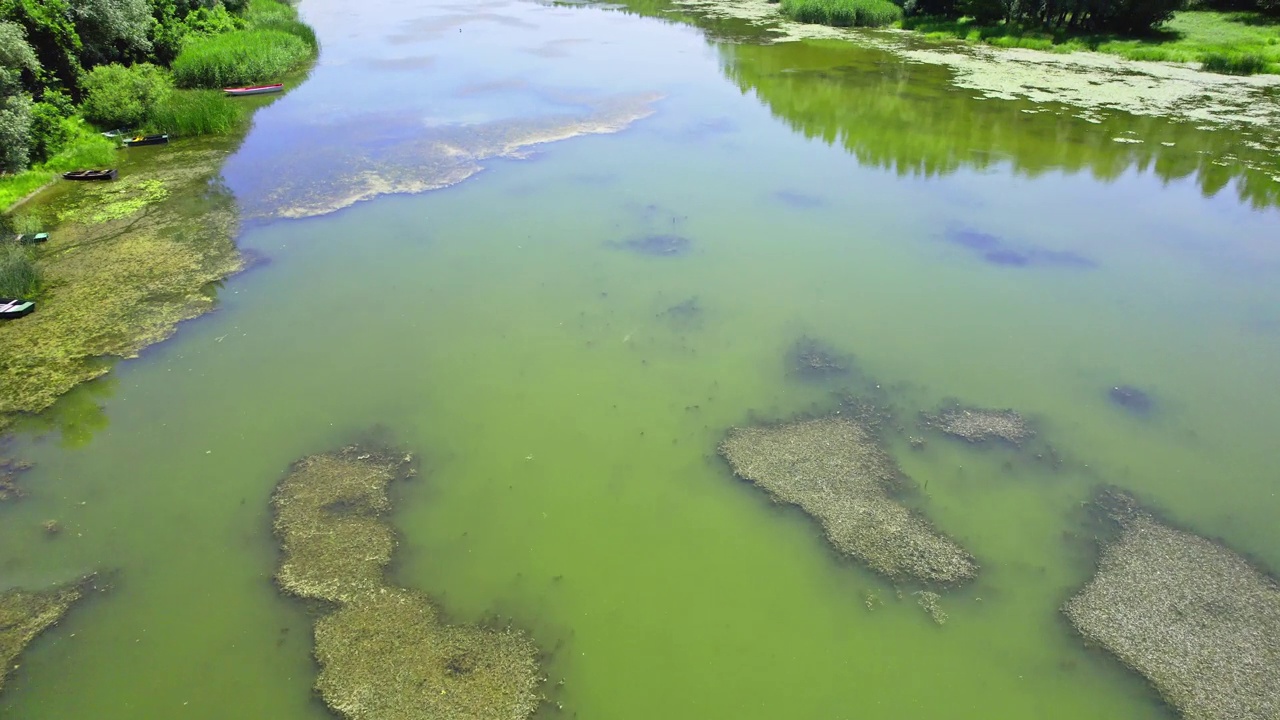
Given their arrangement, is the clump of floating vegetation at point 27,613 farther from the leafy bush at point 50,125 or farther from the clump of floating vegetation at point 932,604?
the leafy bush at point 50,125

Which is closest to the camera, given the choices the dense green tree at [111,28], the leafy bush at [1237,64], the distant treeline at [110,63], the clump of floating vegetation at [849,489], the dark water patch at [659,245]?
the clump of floating vegetation at [849,489]

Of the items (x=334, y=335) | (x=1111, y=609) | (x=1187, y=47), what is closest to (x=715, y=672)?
(x=1111, y=609)

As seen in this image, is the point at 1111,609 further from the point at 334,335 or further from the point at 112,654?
the point at 334,335

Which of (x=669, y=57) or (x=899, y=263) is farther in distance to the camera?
(x=669, y=57)

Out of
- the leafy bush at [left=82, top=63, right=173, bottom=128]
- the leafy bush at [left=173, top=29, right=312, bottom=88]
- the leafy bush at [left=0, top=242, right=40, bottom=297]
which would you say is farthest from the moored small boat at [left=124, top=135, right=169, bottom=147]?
the leafy bush at [left=0, top=242, right=40, bottom=297]

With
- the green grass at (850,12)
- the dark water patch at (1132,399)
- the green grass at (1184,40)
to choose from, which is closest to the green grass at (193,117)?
the dark water patch at (1132,399)
